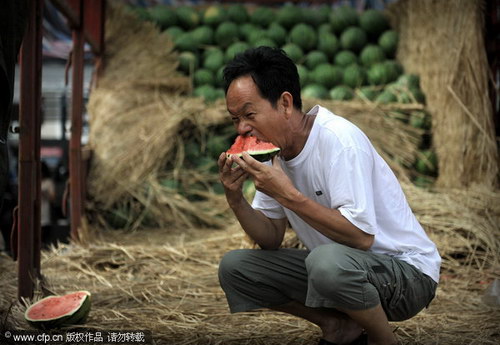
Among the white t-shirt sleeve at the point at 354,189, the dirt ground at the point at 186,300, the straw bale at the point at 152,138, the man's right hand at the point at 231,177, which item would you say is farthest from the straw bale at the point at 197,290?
the white t-shirt sleeve at the point at 354,189

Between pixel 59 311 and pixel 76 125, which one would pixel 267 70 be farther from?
pixel 76 125

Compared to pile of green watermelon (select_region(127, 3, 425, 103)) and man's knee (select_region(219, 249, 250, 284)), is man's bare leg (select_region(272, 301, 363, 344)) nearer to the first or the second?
man's knee (select_region(219, 249, 250, 284))

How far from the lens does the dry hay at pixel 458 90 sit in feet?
18.9

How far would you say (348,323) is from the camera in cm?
261

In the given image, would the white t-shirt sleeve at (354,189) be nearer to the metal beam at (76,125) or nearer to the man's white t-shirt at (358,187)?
the man's white t-shirt at (358,187)

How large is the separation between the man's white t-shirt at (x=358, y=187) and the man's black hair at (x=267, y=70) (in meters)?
0.22

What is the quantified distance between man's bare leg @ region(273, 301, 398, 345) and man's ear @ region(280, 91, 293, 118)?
2.90ft

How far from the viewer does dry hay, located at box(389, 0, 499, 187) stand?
18.9 feet

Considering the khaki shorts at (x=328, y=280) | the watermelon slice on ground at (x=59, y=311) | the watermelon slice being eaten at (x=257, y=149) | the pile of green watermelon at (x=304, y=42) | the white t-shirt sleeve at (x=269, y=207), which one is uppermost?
the pile of green watermelon at (x=304, y=42)

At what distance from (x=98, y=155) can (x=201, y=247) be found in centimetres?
194

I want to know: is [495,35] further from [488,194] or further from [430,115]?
[488,194]

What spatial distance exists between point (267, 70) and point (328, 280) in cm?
92

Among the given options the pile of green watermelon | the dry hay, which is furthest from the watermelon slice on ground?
the pile of green watermelon

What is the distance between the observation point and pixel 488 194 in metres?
5.04
